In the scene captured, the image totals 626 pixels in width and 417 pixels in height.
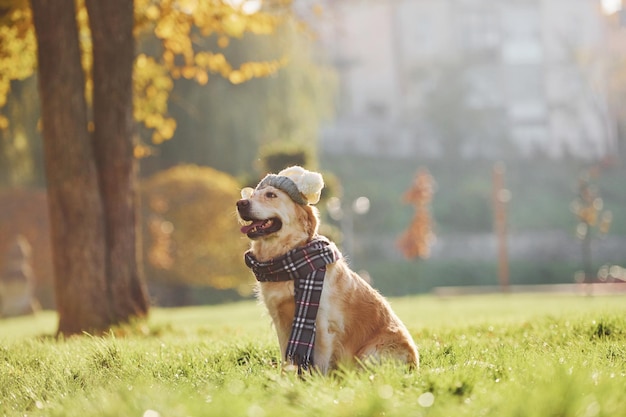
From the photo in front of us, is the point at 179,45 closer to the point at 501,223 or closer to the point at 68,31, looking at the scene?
the point at 68,31

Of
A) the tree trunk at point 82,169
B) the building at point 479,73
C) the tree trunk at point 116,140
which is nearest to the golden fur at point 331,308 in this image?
the tree trunk at point 82,169

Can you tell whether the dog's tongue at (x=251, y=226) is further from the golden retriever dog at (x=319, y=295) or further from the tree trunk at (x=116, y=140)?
the tree trunk at (x=116, y=140)

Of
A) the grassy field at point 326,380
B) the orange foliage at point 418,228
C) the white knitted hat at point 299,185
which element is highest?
the white knitted hat at point 299,185

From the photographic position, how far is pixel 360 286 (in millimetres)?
5117

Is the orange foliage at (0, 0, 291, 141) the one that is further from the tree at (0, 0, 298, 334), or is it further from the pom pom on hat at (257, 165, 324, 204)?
the pom pom on hat at (257, 165, 324, 204)

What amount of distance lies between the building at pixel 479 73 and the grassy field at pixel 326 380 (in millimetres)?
46054

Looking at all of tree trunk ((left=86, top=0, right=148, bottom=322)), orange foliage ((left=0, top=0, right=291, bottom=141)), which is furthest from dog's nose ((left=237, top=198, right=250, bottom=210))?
orange foliage ((left=0, top=0, right=291, bottom=141))

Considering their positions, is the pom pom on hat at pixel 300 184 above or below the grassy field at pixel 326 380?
above

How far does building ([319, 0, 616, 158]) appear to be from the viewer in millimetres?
52875

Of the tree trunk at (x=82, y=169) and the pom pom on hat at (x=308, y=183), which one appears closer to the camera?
the pom pom on hat at (x=308, y=183)

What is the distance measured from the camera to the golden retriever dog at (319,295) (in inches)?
193

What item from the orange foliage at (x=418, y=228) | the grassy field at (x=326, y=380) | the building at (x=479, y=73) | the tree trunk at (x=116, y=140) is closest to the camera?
the grassy field at (x=326, y=380)

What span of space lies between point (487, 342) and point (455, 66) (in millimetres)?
49524

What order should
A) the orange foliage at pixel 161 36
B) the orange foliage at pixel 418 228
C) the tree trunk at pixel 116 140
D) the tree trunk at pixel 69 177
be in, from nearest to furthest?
the tree trunk at pixel 69 177, the tree trunk at pixel 116 140, the orange foliage at pixel 161 36, the orange foliage at pixel 418 228
